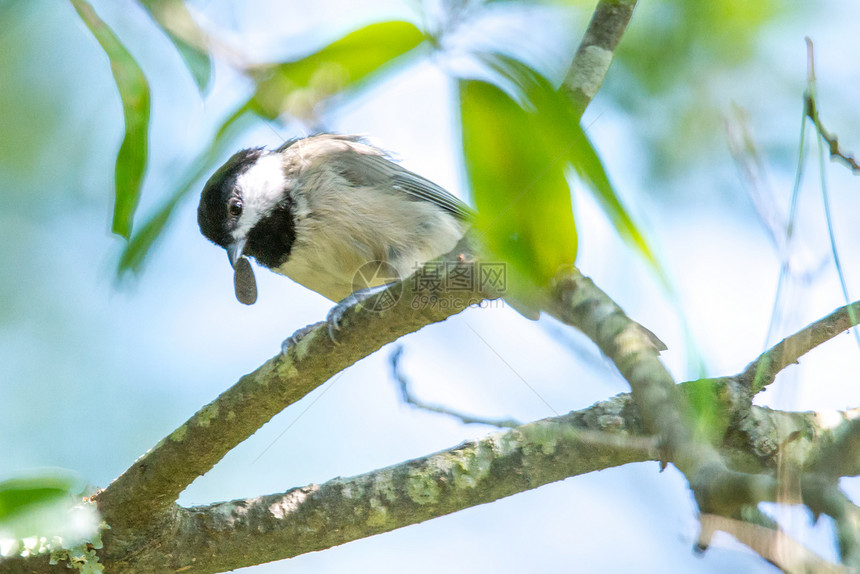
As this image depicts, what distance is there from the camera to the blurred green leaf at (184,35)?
1039mm

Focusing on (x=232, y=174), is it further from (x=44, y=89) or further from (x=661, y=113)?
(x=661, y=113)

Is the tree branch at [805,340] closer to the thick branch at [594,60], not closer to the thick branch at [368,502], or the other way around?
the thick branch at [594,60]

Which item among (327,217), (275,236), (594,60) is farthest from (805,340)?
(275,236)

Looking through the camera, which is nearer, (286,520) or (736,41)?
(736,41)

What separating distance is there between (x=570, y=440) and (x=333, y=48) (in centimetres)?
152

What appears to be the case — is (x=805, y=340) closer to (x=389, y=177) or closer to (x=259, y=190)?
(x=389, y=177)

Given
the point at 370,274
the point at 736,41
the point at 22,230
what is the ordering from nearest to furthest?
the point at 736,41 → the point at 370,274 → the point at 22,230

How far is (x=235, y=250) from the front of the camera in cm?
331

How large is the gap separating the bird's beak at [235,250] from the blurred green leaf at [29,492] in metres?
2.06

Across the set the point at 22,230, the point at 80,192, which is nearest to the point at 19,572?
the point at 80,192

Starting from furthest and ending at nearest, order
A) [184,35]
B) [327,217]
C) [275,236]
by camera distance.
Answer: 1. [275,236]
2. [327,217]
3. [184,35]

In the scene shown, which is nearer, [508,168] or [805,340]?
[508,168]

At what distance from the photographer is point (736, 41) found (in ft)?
2.83

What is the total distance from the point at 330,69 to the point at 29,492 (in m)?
0.84
